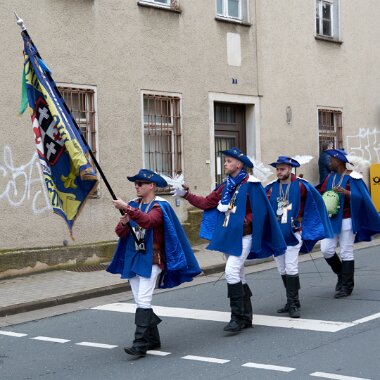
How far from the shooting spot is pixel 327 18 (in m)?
20.0

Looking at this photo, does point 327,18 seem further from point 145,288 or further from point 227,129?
point 145,288

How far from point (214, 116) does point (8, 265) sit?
630 cm

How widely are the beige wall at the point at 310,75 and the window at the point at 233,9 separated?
0.38 metres

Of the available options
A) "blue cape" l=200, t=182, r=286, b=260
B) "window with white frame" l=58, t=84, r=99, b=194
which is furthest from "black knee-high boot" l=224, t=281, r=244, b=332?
"window with white frame" l=58, t=84, r=99, b=194

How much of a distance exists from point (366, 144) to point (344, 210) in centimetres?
1137

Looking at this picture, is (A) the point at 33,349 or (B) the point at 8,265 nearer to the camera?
(A) the point at 33,349

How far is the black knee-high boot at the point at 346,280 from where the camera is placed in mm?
10070

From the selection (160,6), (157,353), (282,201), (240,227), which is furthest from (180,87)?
(157,353)

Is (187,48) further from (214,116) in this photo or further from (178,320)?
(178,320)

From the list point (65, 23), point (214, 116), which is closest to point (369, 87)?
point (214, 116)

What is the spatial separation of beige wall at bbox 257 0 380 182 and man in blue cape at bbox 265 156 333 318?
8.61 meters

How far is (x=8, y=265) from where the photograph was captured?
1229 cm

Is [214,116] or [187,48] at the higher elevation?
[187,48]

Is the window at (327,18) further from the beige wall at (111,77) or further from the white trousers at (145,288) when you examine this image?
the white trousers at (145,288)
